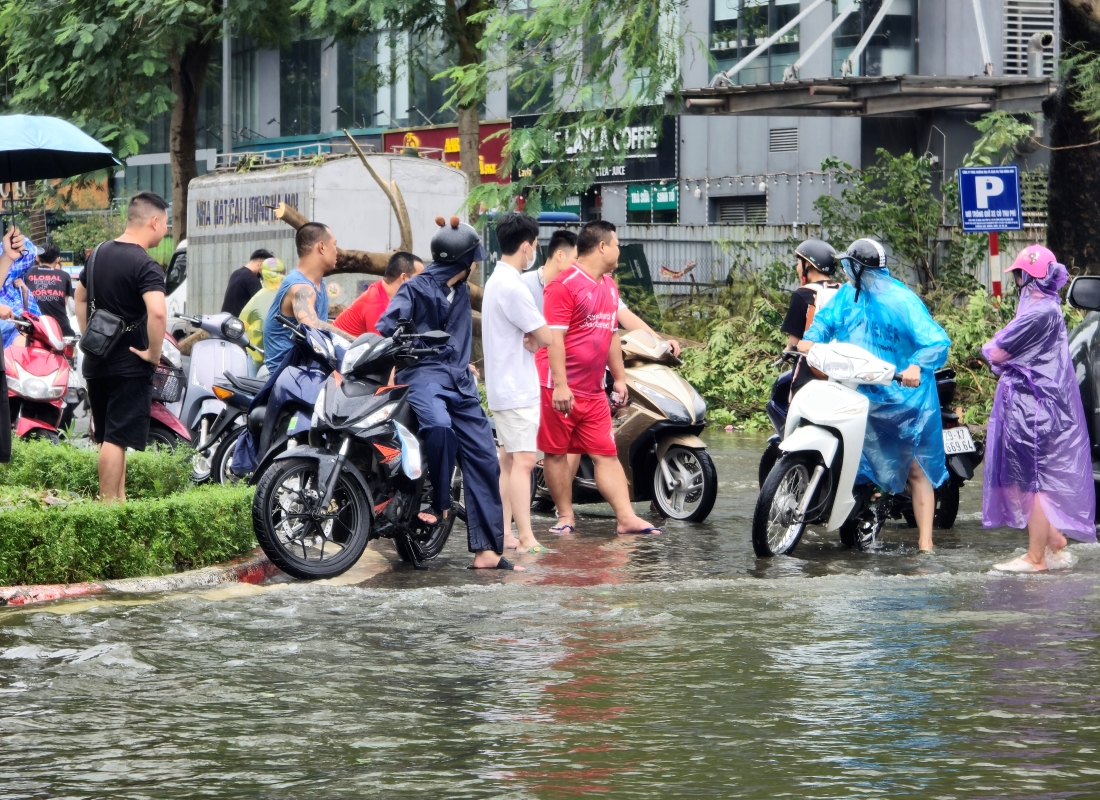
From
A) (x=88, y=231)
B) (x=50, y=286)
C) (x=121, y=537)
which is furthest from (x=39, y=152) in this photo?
(x=88, y=231)

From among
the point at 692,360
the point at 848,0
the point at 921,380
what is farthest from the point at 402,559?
the point at 848,0

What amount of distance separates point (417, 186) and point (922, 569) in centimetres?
1466

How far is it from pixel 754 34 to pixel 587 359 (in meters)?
24.1

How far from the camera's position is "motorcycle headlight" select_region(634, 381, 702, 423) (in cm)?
1070

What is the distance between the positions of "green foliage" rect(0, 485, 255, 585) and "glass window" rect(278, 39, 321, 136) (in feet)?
129

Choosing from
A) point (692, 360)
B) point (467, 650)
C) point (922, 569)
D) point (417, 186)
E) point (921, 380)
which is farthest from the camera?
point (417, 186)

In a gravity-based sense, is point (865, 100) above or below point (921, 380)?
above

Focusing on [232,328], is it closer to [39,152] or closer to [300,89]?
[39,152]

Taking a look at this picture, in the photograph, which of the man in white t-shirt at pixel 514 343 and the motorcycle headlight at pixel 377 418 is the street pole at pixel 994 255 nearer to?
the man in white t-shirt at pixel 514 343

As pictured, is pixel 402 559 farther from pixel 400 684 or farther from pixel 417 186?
pixel 417 186

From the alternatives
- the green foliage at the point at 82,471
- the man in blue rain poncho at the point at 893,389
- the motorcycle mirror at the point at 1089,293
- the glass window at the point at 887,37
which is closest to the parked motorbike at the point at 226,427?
the green foliage at the point at 82,471

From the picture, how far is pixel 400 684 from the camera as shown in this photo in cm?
582

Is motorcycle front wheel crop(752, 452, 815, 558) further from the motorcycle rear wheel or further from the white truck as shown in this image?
the white truck

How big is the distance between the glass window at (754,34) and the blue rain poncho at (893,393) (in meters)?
22.5
